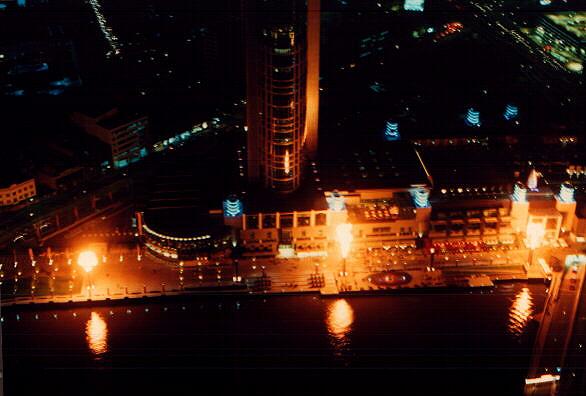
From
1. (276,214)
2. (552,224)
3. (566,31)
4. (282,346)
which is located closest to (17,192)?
(276,214)

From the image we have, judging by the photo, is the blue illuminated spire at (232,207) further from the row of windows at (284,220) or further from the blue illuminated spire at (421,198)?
the blue illuminated spire at (421,198)

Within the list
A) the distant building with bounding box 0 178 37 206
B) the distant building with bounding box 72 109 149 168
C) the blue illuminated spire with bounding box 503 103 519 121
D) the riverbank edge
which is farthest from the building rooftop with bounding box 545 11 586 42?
the distant building with bounding box 0 178 37 206

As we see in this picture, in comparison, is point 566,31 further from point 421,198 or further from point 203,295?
point 203,295

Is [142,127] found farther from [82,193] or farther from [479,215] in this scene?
[479,215]

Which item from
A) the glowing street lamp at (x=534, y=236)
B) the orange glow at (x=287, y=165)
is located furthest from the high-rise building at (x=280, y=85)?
the glowing street lamp at (x=534, y=236)

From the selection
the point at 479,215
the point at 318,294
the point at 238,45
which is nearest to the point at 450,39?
the point at 238,45

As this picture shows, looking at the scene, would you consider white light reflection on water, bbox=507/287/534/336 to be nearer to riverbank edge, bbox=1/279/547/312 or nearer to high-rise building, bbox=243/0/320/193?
riverbank edge, bbox=1/279/547/312
